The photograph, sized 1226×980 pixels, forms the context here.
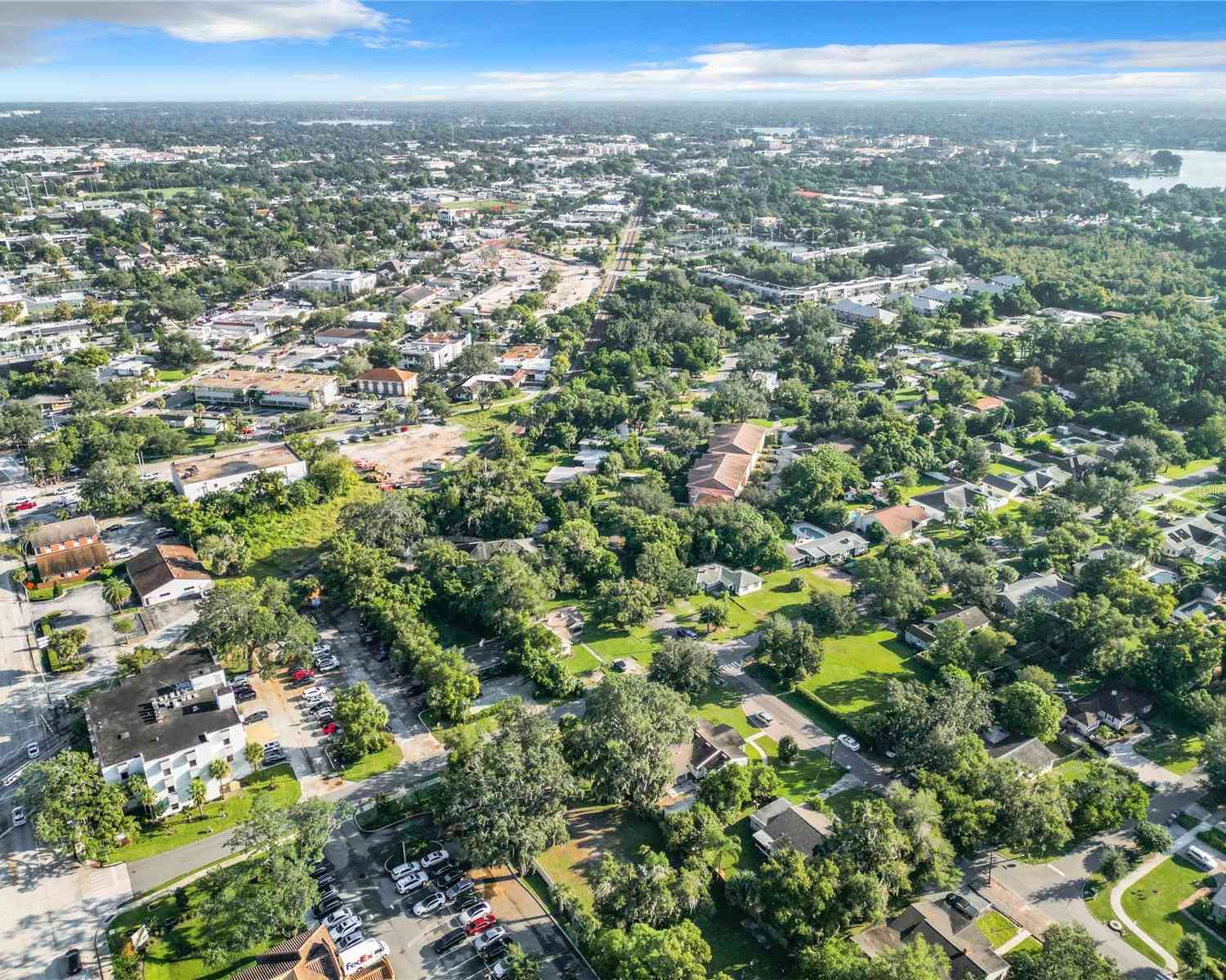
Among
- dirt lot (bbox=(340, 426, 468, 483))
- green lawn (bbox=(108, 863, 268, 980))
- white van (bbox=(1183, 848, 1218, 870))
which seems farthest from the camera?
dirt lot (bbox=(340, 426, 468, 483))

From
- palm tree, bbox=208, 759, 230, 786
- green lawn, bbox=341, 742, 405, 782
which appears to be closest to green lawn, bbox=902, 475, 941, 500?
green lawn, bbox=341, 742, 405, 782

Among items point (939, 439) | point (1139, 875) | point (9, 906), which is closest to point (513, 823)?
point (9, 906)

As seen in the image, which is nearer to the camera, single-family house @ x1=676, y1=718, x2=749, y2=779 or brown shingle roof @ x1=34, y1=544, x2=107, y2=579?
single-family house @ x1=676, y1=718, x2=749, y2=779

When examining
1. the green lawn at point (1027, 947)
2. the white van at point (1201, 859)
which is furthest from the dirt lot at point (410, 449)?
the white van at point (1201, 859)

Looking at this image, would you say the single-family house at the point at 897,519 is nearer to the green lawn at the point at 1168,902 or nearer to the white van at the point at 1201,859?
the white van at the point at 1201,859

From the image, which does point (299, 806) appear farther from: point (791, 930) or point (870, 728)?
point (870, 728)

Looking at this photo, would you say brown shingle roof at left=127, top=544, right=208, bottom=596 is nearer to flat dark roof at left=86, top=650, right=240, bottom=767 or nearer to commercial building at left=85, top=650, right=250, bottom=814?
commercial building at left=85, top=650, right=250, bottom=814
